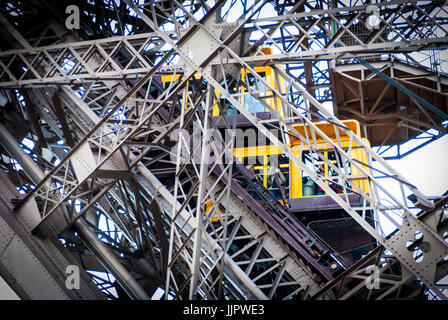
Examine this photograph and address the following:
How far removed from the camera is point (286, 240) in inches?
599

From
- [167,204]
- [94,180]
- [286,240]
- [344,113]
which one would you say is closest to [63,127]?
[94,180]

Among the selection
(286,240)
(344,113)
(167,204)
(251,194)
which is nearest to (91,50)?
(167,204)

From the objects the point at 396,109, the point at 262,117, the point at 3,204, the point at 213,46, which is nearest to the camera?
the point at 213,46

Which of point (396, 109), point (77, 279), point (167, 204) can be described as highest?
point (396, 109)

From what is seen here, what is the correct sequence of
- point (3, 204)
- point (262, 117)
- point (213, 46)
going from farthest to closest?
point (262, 117), point (3, 204), point (213, 46)

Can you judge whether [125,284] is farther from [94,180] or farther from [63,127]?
[63,127]

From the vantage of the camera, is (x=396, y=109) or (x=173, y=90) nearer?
(x=173, y=90)

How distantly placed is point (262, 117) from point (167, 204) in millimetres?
5114

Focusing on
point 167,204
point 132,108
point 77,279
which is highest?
point 132,108

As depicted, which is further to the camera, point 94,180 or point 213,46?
point 94,180

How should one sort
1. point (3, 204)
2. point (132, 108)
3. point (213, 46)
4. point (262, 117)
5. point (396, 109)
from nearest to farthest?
1. point (213, 46)
2. point (3, 204)
3. point (132, 108)
4. point (262, 117)
5. point (396, 109)

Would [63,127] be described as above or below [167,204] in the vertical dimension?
above

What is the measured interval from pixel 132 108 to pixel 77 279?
380 centimetres

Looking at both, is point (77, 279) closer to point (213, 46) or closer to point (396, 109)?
point (213, 46)
